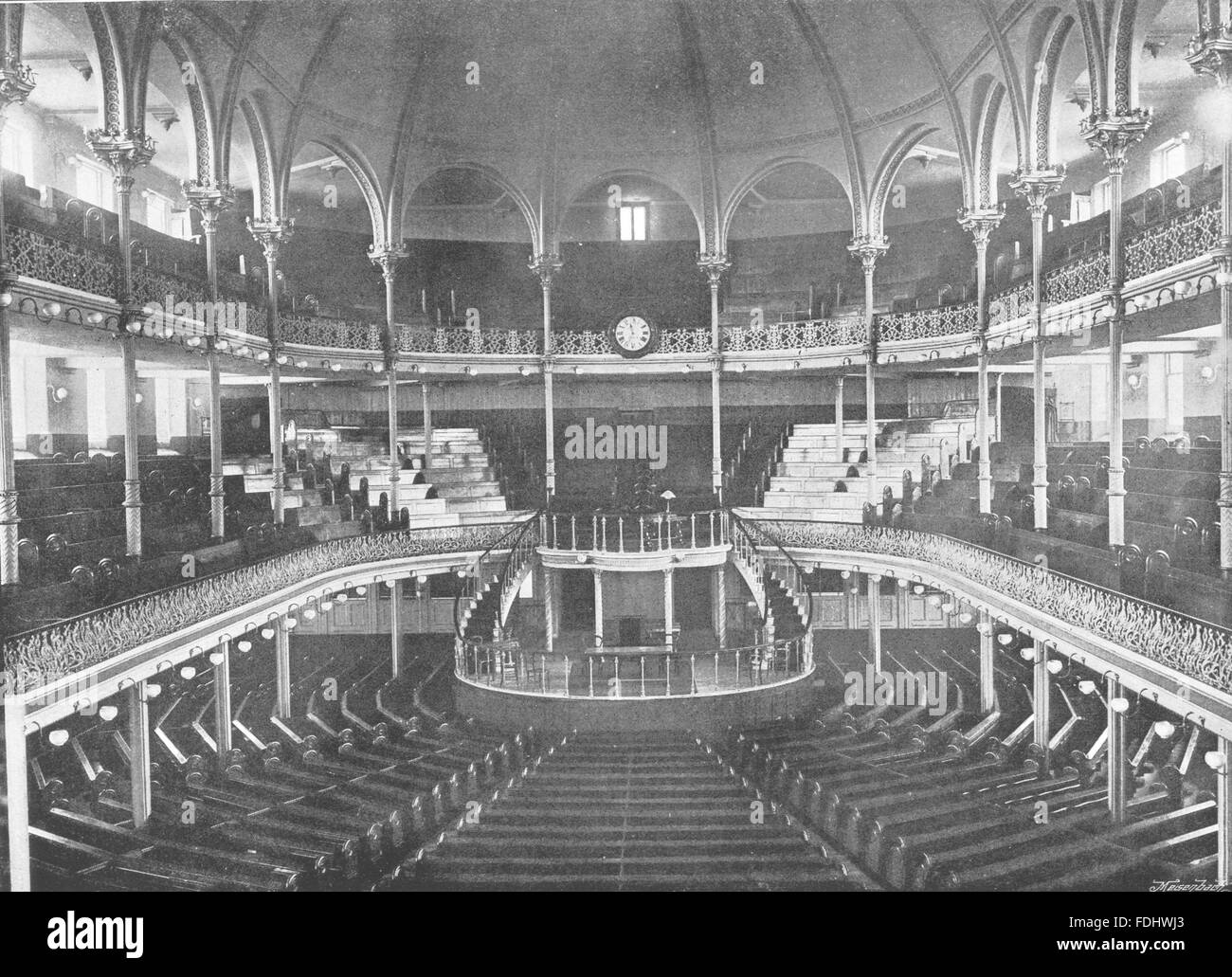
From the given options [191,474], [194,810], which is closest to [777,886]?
[194,810]

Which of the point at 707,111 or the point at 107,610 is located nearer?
the point at 107,610

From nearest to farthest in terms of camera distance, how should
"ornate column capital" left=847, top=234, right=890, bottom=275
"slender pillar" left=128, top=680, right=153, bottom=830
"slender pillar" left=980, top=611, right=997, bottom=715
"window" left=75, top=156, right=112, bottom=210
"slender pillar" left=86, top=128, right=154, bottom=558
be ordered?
"slender pillar" left=128, top=680, right=153, bottom=830, "slender pillar" left=86, top=128, right=154, bottom=558, "slender pillar" left=980, top=611, right=997, bottom=715, "window" left=75, top=156, right=112, bottom=210, "ornate column capital" left=847, top=234, right=890, bottom=275

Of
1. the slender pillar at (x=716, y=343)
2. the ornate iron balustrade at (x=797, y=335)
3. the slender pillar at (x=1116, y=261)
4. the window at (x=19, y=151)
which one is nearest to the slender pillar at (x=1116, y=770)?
the slender pillar at (x=1116, y=261)

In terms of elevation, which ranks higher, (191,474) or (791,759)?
(191,474)

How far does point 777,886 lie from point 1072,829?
385 cm

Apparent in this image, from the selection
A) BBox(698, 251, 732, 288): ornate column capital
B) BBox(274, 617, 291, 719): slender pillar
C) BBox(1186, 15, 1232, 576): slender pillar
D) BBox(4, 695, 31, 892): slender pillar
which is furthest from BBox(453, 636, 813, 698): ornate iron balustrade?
BBox(698, 251, 732, 288): ornate column capital

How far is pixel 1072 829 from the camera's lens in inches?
385

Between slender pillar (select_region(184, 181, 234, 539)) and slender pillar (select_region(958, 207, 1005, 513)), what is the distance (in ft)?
41.5

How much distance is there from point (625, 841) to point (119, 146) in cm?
1139

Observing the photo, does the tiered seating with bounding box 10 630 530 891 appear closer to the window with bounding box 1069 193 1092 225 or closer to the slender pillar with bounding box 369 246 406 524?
the slender pillar with bounding box 369 246 406 524

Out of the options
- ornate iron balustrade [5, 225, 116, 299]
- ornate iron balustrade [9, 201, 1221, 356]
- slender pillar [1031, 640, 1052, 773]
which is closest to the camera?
ornate iron balustrade [5, 225, 116, 299]

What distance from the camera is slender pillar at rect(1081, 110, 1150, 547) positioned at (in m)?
10.9
